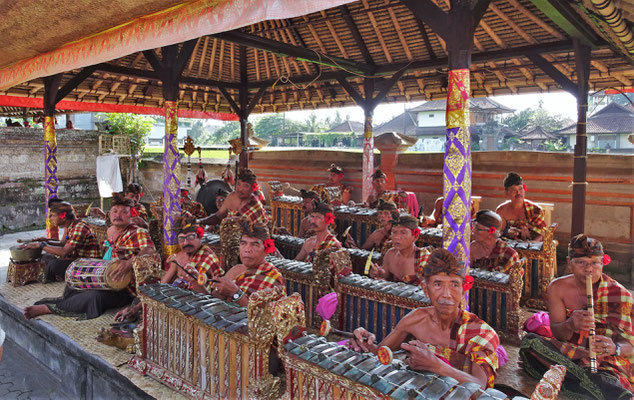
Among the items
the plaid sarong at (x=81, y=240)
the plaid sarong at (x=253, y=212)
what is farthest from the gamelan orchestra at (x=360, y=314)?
the plaid sarong at (x=253, y=212)

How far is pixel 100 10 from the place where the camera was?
422cm

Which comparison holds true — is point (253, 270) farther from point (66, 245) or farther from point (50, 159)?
point (50, 159)

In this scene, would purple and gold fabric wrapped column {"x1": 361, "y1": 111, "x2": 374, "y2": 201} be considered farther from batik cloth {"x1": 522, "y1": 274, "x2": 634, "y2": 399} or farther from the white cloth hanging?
the white cloth hanging

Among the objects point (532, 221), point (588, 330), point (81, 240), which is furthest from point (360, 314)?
point (81, 240)

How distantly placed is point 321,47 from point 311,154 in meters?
4.44

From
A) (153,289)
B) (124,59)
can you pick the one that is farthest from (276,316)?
(124,59)

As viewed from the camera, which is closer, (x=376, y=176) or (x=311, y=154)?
(x=376, y=176)

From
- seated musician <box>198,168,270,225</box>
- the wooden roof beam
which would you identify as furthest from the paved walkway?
the wooden roof beam

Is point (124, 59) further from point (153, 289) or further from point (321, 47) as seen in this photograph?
point (153, 289)

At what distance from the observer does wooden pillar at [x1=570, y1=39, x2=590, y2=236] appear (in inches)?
251

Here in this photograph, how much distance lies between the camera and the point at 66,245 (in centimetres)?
650

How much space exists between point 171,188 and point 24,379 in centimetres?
319

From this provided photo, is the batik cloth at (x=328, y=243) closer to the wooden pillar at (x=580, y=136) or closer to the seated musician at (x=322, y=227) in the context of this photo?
the seated musician at (x=322, y=227)

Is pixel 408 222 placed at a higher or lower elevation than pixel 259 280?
higher
